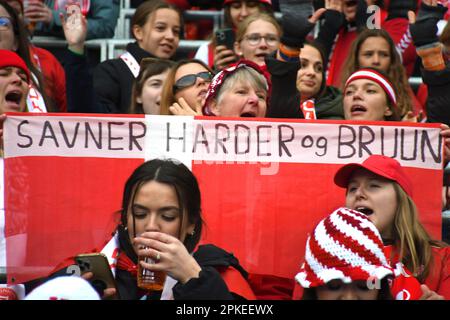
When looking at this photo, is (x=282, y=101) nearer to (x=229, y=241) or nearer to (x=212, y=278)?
(x=229, y=241)

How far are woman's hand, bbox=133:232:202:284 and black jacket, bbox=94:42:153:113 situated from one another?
2856 mm

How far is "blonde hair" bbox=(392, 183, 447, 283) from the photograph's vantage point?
5.24m

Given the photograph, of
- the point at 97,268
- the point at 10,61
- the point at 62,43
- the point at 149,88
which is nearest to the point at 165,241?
the point at 97,268

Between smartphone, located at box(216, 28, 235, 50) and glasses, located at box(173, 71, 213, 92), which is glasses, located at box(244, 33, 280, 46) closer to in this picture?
smartphone, located at box(216, 28, 235, 50)

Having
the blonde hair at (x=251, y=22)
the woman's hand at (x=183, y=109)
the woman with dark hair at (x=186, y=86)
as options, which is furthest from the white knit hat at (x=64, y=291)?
the blonde hair at (x=251, y=22)

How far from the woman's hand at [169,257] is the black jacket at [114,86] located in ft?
9.37

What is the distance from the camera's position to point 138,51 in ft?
25.1

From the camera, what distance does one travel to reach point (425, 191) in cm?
574

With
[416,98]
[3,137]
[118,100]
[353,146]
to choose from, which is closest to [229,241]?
[353,146]

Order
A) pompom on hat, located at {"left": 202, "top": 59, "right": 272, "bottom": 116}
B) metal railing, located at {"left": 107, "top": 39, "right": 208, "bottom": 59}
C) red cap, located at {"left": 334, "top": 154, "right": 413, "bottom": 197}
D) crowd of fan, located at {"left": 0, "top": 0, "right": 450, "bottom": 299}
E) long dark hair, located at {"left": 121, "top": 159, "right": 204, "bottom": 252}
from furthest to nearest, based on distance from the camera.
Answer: metal railing, located at {"left": 107, "top": 39, "right": 208, "bottom": 59} → pompom on hat, located at {"left": 202, "top": 59, "right": 272, "bottom": 116} → red cap, located at {"left": 334, "top": 154, "right": 413, "bottom": 197} → long dark hair, located at {"left": 121, "top": 159, "right": 204, "bottom": 252} → crowd of fan, located at {"left": 0, "top": 0, "right": 450, "bottom": 299}

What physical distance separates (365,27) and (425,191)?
2.45 metres

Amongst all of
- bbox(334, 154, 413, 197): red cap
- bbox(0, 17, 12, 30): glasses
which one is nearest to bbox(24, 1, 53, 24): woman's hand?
bbox(0, 17, 12, 30): glasses

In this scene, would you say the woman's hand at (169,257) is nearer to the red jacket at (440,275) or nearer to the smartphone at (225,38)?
the red jacket at (440,275)

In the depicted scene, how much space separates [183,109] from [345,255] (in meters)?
2.04
